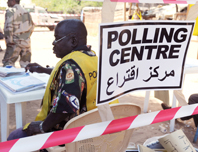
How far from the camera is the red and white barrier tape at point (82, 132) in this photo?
0.85 metres

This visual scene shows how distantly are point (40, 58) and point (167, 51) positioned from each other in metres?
7.54

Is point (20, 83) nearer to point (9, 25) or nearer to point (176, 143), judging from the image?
point (176, 143)

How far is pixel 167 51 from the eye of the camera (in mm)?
1102

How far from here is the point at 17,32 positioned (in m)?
5.04

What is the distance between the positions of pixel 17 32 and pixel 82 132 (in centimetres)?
457

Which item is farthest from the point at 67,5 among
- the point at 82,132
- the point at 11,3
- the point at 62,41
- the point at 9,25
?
the point at 82,132

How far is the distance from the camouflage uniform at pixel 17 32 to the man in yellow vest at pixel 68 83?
3.71 metres

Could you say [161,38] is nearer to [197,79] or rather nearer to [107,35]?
[107,35]

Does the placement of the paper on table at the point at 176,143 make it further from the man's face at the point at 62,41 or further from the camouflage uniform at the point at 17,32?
the camouflage uniform at the point at 17,32

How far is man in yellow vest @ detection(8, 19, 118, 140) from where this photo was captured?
136cm

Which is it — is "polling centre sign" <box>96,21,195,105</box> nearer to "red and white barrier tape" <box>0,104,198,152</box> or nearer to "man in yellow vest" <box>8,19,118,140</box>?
"red and white barrier tape" <box>0,104,198,152</box>

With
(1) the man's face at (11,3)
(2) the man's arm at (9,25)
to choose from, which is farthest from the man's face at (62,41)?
(1) the man's face at (11,3)

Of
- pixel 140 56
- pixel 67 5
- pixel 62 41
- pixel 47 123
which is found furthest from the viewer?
pixel 67 5

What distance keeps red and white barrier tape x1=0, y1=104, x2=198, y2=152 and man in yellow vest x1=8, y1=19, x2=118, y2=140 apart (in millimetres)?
412
